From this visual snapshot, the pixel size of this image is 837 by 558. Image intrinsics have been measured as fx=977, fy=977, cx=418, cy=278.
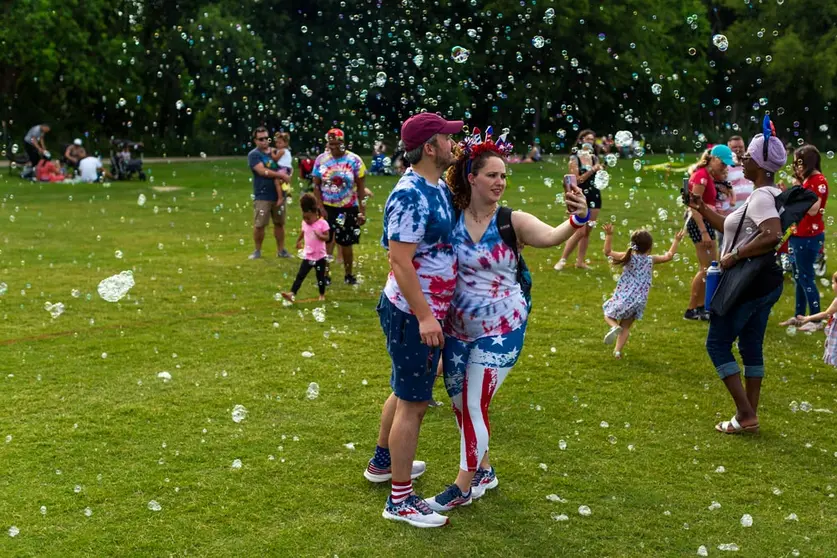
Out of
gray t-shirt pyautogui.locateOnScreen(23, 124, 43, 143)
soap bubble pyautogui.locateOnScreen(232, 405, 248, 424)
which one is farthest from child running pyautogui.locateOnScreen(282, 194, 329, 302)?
gray t-shirt pyautogui.locateOnScreen(23, 124, 43, 143)

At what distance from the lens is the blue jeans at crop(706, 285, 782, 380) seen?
6273 mm

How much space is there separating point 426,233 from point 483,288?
0.43 metres

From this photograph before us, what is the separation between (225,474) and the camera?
5555 millimetres

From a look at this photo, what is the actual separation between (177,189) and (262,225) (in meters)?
13.6

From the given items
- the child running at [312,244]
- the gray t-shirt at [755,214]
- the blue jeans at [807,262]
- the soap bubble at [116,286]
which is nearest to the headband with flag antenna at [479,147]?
the gray t-shirt at [755,214]

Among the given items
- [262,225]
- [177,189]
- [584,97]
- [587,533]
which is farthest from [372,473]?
[584,97]

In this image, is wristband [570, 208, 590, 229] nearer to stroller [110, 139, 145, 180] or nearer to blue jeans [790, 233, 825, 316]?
blue jeans [790, 233, 825, 316]

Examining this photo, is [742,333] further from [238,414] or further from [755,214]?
[238,414]

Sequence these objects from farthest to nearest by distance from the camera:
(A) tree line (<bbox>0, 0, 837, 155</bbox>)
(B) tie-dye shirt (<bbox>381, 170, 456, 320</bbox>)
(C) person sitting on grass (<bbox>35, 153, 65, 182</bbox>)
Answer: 1. (A) tree line (<bbox>0, 0, 837, 155</bbox>)
2. (C) person sitting on grass (<bbox>35, 153, 65, 182</bbox>)
3. (B) tie-dye shirt (<bbox>381, 170, 456, 320</bbox>)

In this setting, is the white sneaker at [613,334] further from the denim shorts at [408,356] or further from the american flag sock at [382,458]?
the denim shorts at [408,356]

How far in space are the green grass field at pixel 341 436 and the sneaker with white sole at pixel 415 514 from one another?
0.23ft

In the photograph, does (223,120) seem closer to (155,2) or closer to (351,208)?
(155,2)

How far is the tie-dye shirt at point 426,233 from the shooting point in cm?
464

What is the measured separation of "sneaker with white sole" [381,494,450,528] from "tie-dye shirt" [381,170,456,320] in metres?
0.97
